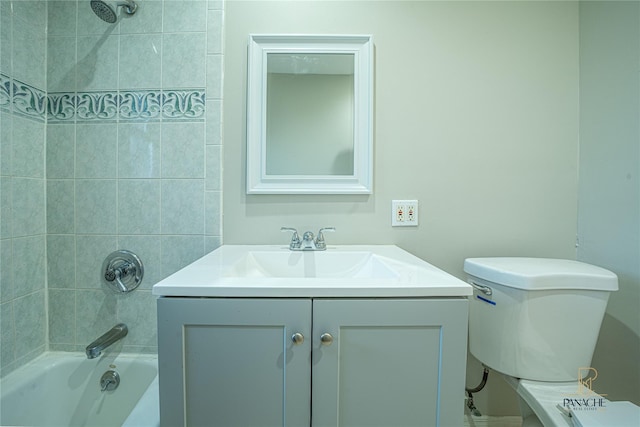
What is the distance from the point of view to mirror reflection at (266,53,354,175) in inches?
45.6

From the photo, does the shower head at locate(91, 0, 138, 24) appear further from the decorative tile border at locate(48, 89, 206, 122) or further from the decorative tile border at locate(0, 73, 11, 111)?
the decorative tile border at locate(0, 73, 11, 111)

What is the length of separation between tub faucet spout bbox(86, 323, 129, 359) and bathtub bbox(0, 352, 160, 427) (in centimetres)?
11

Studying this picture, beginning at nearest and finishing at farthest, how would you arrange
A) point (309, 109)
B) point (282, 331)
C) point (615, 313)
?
point (282, 331) < point (615, 313) < point (309, 109)

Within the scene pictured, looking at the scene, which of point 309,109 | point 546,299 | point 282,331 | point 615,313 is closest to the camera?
point 282,331

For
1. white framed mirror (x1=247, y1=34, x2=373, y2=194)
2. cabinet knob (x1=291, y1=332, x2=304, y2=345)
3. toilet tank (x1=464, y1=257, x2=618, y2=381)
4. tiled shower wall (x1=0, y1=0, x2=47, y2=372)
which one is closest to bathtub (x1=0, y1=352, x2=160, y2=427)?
tiled shower wall (x1=0, y1=0, x2=47, y2=372)

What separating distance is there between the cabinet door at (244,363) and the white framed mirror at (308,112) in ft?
2.02

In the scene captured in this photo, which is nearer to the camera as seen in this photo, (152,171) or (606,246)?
(606,246)

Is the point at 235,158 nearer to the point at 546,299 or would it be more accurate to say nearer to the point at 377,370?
the point at 377,370

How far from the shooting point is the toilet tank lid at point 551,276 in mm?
864

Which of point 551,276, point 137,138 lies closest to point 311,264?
point 551,276

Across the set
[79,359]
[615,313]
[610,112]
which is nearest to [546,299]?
[615,313]

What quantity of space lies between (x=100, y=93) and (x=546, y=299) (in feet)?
6.20

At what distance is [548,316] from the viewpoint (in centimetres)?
88

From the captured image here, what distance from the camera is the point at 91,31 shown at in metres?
1.16
